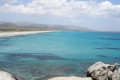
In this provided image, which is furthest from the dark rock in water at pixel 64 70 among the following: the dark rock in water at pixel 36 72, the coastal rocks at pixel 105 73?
the coastal rocks at pixel 105 73

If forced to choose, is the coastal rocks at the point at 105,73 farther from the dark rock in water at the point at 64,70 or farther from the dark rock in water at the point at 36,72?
the dark rock in water at the point at 36,72

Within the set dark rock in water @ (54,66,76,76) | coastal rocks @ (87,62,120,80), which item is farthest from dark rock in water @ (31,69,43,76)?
coastal rocks @ (87,62,120,80)

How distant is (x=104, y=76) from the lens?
19.8m

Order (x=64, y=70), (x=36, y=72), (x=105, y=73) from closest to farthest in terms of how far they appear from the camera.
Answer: (x=105, y=73)
(x=36, y=72)
(x=64, y=70)

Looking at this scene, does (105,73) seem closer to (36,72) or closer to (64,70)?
(64,70)

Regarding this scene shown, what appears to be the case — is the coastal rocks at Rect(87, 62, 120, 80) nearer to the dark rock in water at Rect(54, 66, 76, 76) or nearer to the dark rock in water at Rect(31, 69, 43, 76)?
the dark rock in water at Rect(54, 66, 76, 76)

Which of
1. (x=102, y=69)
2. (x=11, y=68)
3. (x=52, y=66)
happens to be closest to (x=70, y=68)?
(x=52, y=66)

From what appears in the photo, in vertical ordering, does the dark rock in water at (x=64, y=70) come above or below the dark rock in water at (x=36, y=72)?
below

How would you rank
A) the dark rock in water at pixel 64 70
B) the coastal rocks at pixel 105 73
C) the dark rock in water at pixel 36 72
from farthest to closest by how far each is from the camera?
the dark rock in water at pixel 64 70 → the dark rock in water at pixel 36 72 → the coastal rocks at pixel 105 73

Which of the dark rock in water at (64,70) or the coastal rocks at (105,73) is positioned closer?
the coastal rocks at (105,73)

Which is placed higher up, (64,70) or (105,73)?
(105,73)

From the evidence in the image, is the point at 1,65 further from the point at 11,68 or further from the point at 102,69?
the point at 102,69

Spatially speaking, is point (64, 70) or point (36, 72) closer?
point (36, 72)

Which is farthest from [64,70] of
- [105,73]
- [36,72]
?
[105,73]
